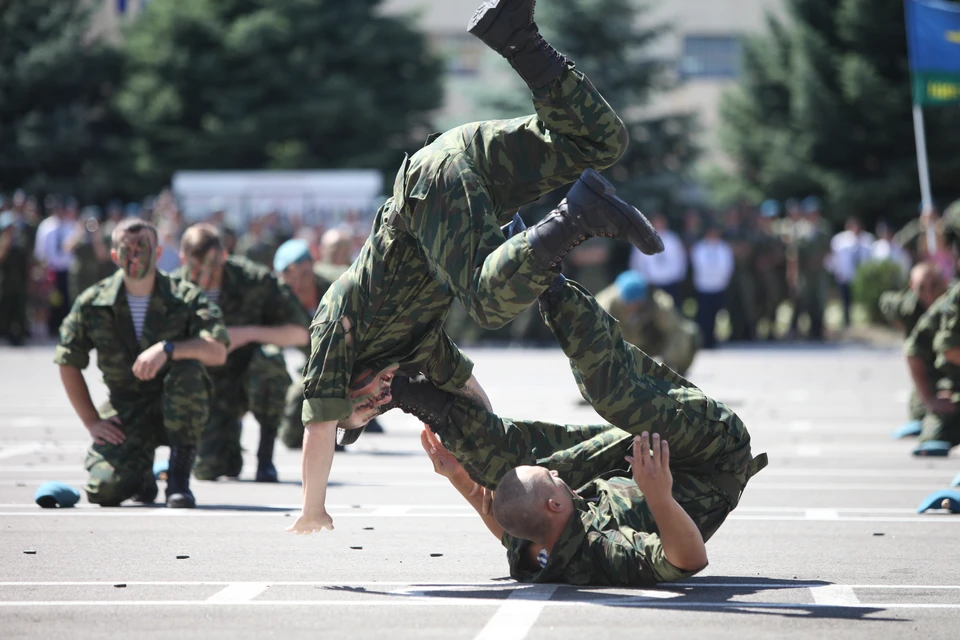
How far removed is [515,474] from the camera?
20.3 feet

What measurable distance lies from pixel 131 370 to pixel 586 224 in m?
3.97

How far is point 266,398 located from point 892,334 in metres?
18.1

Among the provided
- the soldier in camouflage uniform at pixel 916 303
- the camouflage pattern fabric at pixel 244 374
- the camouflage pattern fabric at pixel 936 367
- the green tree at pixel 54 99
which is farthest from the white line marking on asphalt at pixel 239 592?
the green tree at pixel 54 99

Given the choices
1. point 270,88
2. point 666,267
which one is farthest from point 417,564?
point 270,88

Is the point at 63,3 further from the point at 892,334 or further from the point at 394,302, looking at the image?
the point at 394,302

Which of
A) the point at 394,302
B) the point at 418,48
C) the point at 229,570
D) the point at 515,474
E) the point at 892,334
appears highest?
the point at 418,48

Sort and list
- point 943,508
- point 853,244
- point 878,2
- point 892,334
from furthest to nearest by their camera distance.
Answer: point 878,2
point 853,244
point 892,334
point 943,508

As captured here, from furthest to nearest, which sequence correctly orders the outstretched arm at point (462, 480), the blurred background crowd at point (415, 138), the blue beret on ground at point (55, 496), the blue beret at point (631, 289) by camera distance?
the blurred background crowd at point (415, 138), the blue beret at point (631, 289), the blue beret on ground at point (55, 496), the outstretched arm at point (462, 480)

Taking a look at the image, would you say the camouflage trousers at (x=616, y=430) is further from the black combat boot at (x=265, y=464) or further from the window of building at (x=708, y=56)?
the window of building at (x=708, y=56)

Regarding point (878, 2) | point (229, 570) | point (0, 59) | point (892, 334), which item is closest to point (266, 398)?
point (229, 570)

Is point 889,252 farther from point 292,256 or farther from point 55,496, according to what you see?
point 55,496

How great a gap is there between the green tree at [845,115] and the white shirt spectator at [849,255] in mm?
7672

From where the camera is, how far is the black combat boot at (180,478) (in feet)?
28.7

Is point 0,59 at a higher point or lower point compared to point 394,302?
higher
